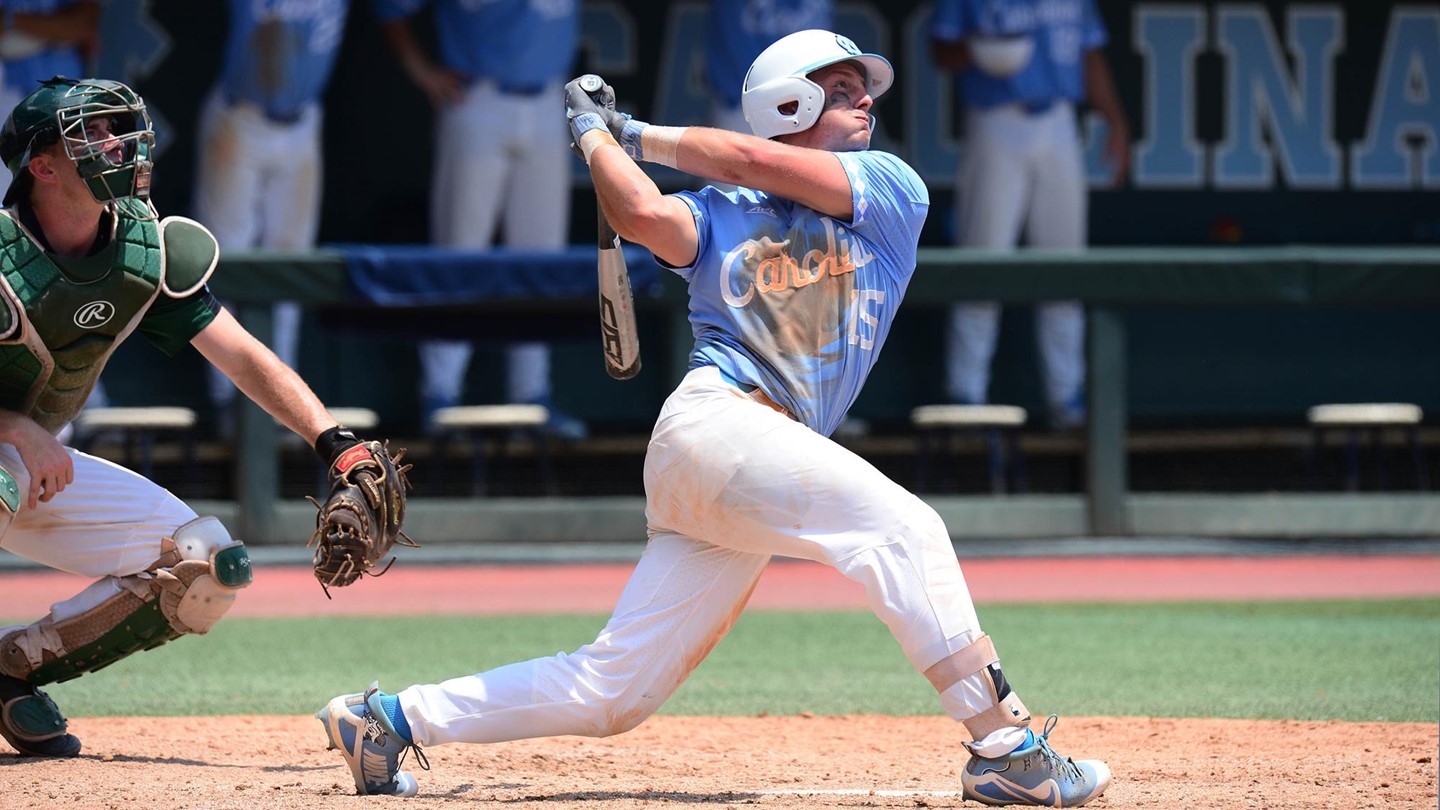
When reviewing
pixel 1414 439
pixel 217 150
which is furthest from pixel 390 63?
pixel 1414 439

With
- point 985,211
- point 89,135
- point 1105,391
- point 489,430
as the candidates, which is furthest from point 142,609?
point 985,211

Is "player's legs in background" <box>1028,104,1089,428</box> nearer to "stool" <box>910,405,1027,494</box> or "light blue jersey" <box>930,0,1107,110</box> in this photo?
"light blue jersey" <box>930,0,1107,110</box>

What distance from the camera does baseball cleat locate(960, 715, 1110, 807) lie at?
129 inches

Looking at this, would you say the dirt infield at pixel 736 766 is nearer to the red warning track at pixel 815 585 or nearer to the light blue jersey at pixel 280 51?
the red warning track at pixel 815 585

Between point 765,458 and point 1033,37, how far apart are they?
6457 millimetres

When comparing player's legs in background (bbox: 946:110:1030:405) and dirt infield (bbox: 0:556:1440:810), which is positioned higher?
player's legs in background (bbox: 946:110:1030:405)

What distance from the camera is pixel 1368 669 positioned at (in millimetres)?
5668

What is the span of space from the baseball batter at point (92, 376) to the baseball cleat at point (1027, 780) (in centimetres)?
138

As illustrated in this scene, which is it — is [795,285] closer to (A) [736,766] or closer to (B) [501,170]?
(A) [736,766]

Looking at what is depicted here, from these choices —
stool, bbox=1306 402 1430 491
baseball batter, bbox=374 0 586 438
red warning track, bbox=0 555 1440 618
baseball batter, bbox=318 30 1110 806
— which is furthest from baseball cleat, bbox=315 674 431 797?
stool, bbox=1306 402 1430 491

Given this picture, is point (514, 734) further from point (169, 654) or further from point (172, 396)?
point (172, 396)

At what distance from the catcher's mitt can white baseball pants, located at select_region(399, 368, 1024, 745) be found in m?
0.32

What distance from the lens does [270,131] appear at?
8.63 metres

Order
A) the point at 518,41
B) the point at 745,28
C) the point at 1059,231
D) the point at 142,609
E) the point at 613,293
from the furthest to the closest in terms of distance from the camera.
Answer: the point at 1059,231 → the point at 745,28 → the point at 518,41 → the point at 142,609 → the point at 613,293
